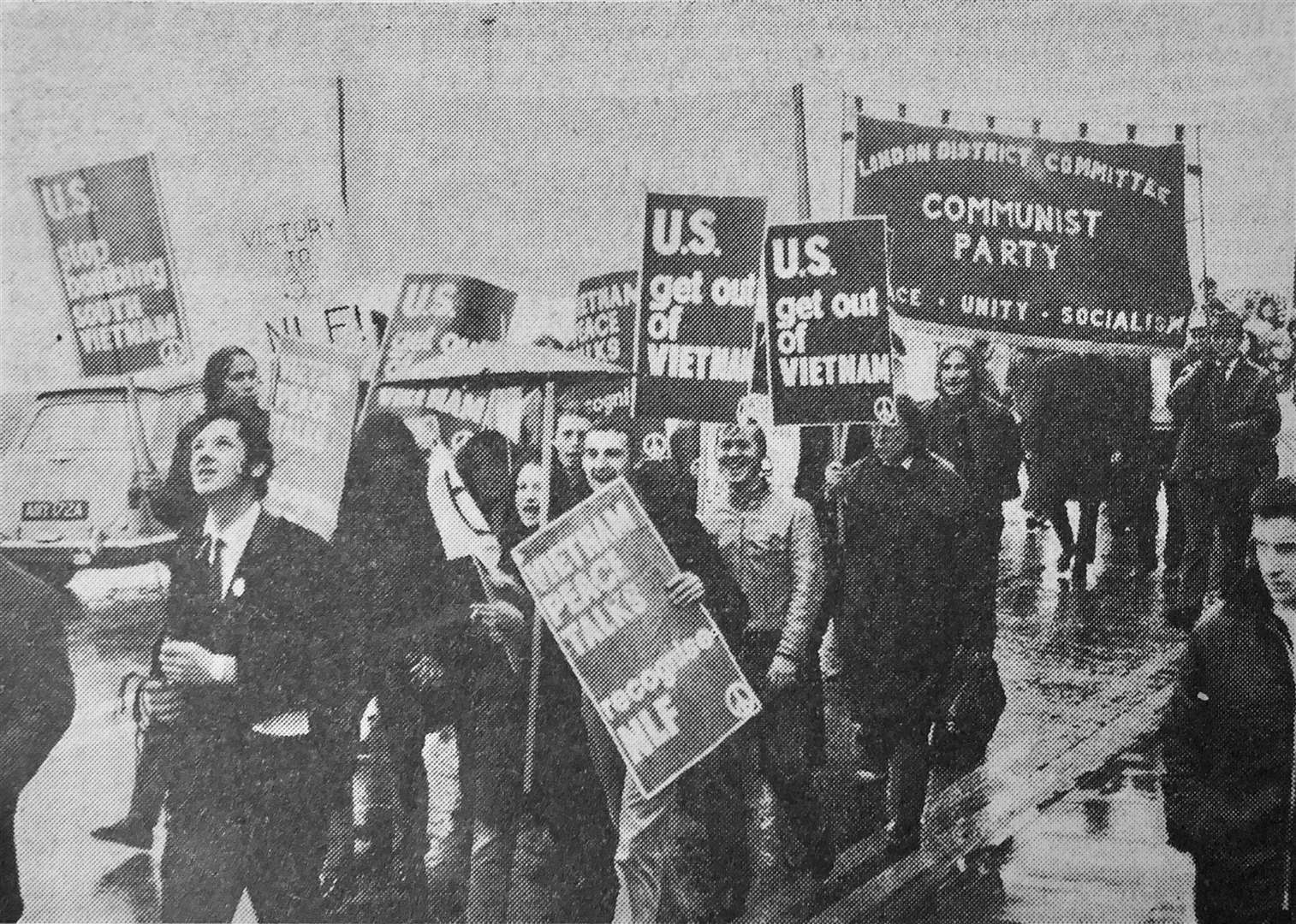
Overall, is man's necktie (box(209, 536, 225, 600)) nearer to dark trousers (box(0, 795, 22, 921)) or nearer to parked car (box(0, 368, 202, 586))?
parked car (box(0, 368, 202, 586))

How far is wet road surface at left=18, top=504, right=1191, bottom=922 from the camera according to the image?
6.42 feet

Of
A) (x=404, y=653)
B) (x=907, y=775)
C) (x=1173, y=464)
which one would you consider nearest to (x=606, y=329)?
(x=404, y=653)

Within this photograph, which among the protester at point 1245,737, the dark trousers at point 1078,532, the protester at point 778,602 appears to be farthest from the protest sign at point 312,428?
the protester at point 1245,737

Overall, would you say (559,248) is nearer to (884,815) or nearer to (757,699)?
(757,699)

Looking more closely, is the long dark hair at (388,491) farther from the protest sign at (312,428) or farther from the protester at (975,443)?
the protester at (975,443)

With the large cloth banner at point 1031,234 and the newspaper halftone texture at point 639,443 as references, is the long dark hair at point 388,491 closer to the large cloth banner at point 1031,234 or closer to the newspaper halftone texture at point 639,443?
the newspaper halftone texture at point 639,443

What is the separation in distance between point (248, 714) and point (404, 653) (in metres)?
0.35

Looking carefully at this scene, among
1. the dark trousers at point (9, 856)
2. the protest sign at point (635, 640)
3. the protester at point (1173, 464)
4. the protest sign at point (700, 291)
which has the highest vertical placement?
the protest sign at point (700, 291)

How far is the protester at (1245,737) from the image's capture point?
6.46 feet

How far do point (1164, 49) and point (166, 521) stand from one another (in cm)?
232

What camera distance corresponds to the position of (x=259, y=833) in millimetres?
1948

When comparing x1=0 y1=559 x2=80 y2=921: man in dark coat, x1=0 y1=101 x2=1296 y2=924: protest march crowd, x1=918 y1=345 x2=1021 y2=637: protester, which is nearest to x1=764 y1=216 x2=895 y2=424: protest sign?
x1=0 y1=101 x2=1296 y2=924: protest march crowd

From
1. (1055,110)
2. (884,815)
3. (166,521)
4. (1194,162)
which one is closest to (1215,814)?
(884,815)

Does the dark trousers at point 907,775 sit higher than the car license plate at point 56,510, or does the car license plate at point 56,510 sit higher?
A: the car license plate at point 56,510
